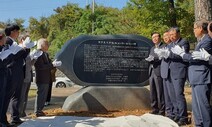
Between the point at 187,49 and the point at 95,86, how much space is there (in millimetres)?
2829

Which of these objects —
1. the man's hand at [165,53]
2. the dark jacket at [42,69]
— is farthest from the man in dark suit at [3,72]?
the man's hand at [165,53]

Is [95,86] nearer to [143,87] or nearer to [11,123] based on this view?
[143,87]

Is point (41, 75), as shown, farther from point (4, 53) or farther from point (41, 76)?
point (4, 53)

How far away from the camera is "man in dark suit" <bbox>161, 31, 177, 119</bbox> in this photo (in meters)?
7.72

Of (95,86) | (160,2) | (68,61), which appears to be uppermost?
(160,2)

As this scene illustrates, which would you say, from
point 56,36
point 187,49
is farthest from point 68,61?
point 56,36

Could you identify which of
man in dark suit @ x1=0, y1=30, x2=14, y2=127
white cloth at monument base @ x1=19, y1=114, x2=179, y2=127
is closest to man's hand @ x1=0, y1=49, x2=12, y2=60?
man in dark suit @ x1=0, y1=30, x2=14, y2=127

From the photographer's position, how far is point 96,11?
1746 inches

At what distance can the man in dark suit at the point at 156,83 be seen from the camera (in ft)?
27.8

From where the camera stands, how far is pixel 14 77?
23.6 feet

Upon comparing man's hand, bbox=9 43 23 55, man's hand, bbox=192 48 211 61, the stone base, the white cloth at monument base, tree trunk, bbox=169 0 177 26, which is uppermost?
tree trunk, bbox=169 0 177 26

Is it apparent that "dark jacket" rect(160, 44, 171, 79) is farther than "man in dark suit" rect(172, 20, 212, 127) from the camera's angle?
Yes

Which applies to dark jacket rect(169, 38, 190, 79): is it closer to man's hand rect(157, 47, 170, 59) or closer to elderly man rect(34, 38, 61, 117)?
man's hand rect(157, 47, 170, 59)

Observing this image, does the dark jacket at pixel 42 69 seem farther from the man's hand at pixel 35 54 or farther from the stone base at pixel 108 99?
the stone base at pixel 108 99
